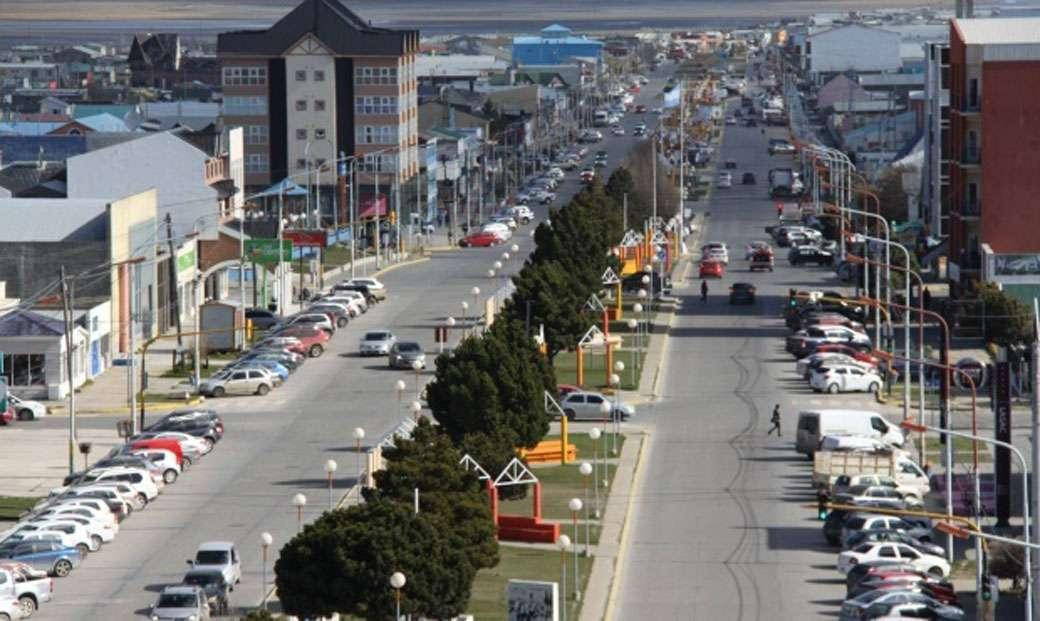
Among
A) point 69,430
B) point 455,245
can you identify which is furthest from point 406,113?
point 69,430

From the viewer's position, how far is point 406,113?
131875mm

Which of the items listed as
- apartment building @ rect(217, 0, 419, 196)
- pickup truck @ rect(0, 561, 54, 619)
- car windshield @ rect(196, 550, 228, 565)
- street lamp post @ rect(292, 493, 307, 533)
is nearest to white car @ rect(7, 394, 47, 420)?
street lamp post @ rect(292, 493, 307, 533)

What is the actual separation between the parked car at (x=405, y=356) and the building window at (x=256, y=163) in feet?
178

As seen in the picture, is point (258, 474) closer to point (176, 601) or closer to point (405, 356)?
point (176, 601)

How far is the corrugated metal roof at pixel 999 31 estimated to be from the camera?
8750 cm

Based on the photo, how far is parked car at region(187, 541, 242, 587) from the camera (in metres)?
44.7

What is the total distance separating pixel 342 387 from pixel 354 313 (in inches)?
597

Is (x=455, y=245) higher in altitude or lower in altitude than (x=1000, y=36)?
lower

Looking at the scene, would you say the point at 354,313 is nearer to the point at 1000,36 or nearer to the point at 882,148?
the point at 1000,36

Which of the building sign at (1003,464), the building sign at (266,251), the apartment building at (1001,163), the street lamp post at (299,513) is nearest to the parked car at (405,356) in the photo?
the building sign at (266,251)

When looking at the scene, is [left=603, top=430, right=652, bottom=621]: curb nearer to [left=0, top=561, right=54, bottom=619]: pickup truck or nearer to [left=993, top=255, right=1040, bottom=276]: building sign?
[left=0, top=561, right=54, bottom=619]: pickup truck

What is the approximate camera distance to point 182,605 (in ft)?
138

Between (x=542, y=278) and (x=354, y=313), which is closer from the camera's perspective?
(x=542, y=278)

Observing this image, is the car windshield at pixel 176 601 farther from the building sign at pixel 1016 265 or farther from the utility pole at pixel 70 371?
the building sign at pixel 1016 265
